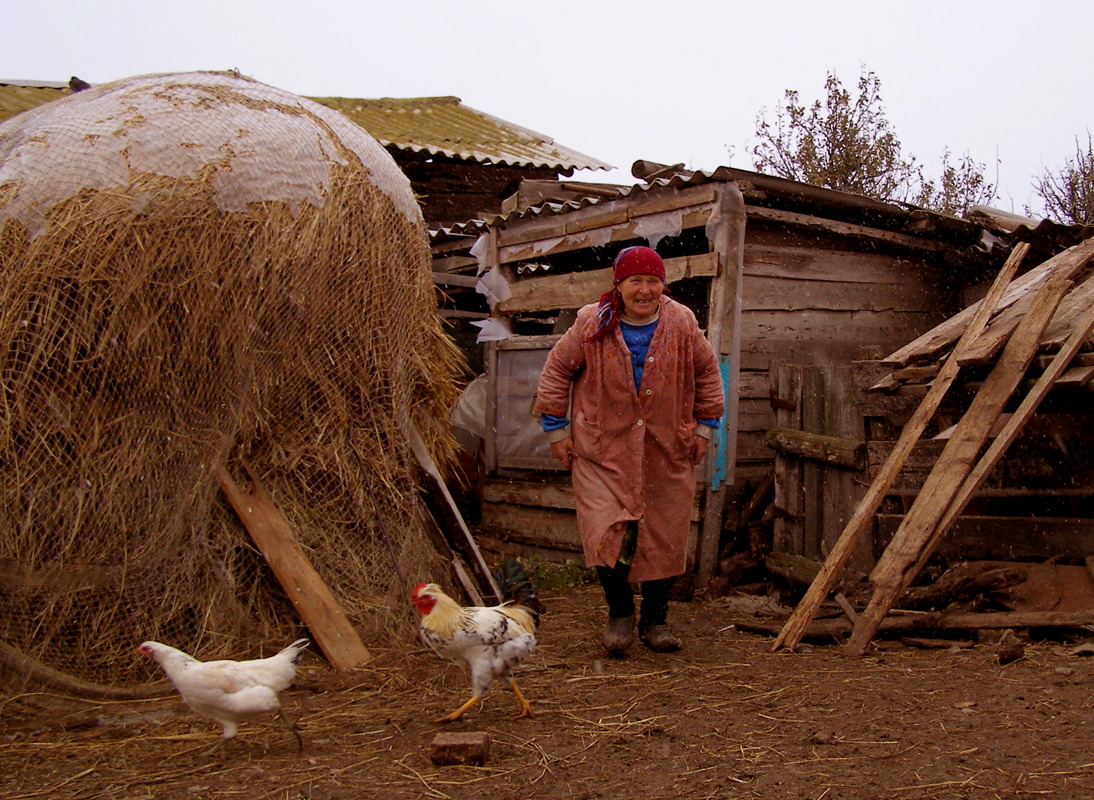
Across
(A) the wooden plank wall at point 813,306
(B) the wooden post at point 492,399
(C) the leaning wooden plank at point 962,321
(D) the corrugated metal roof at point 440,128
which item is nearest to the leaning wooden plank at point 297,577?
(C) the leaning wooden plank at point 962,321

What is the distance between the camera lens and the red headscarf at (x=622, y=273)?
14.9 feet

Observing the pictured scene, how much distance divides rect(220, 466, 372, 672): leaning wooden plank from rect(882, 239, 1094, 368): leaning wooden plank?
10.6 feet

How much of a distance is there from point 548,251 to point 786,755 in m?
5.28

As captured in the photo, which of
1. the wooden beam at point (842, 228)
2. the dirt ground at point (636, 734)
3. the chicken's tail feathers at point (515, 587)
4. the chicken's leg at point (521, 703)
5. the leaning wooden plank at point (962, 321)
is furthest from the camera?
the wooden beam at point (842, 228)

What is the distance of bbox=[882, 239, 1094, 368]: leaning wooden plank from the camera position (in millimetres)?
5109

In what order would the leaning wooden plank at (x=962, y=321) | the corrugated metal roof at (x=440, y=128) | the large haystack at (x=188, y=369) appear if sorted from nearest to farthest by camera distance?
the large haystack at (x=188, y=369)
the leaning wooden plank at (x=962, y=321)
the corrugated metal roof at (x=440, y=128)

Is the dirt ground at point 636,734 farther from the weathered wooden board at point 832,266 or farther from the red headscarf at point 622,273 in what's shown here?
the weathered wooden board at point 832,266

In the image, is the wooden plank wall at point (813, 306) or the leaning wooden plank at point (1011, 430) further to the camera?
the wooden plank wall at point (813, 306)

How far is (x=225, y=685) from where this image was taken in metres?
3.23

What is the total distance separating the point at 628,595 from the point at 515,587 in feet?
3.99

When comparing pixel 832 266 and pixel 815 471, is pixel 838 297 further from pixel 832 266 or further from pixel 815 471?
pixel 815 471

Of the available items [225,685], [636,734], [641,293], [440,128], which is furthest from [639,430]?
[440,128]

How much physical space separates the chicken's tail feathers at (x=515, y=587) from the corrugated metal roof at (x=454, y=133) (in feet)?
25.9

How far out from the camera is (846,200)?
6988mm
